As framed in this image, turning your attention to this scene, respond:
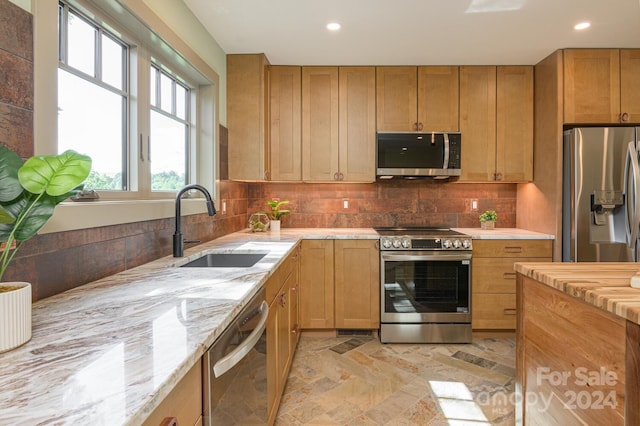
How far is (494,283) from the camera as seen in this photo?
3.06 metres

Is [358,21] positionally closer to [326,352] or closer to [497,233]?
[497,233]

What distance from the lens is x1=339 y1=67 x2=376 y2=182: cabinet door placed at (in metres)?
3.31

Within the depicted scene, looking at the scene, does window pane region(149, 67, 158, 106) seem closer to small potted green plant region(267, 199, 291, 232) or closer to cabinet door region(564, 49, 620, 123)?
small potted green plant region(267, 199, 291, 232)

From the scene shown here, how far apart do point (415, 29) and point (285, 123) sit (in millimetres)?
1356

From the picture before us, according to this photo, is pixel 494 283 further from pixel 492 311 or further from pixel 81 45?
pixel 81 45

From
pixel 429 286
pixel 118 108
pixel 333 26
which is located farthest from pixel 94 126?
pixel 429 286

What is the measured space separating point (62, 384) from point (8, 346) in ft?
0.84

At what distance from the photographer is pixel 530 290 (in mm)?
1551

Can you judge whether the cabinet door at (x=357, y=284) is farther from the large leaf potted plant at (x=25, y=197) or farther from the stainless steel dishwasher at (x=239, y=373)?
the large leaf potted plant at (x=25, y=197)

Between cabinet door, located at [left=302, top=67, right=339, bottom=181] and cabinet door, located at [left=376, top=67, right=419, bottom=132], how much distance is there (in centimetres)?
42

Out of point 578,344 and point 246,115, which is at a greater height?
point 246,115

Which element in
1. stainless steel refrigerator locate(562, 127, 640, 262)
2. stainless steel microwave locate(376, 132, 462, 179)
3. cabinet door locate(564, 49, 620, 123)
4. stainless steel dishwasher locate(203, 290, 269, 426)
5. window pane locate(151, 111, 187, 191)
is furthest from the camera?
stainless steel microwave locate(376, 132, 462, 179)

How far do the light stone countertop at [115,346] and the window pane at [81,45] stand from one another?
946 mm

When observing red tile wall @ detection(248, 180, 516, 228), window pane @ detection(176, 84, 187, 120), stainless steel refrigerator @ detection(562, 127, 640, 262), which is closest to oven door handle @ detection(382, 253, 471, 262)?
red tile wall @ detection(248, 180, 516, 228)
